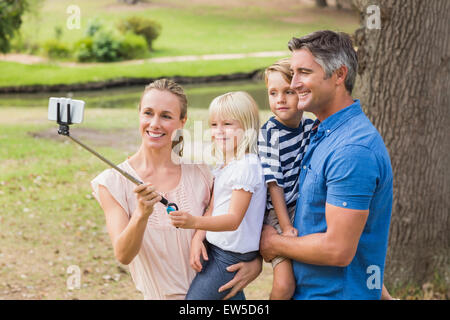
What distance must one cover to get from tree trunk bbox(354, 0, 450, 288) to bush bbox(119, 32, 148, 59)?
2649cm

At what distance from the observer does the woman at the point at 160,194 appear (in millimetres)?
2541

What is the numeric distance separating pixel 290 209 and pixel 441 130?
9.50ft

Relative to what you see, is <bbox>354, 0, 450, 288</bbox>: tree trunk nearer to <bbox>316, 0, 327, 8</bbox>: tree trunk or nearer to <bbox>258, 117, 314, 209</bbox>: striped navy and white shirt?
<bbox>258, 117, 314, 209</bbox>: striped navy and white shirt

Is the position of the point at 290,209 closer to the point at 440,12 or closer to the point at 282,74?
the point at 282,74

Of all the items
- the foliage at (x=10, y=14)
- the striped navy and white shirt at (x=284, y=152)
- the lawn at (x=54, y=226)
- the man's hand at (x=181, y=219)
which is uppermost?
the foliage at (x=10, y=14)

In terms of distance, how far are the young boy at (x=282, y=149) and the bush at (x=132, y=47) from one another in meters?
28.5

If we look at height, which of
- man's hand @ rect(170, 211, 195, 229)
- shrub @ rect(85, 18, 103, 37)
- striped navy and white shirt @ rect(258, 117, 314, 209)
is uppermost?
shrub @ rect(85, 18, 103, 37)

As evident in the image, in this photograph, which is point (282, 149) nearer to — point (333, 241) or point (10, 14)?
point (333, 241)

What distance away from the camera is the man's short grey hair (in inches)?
89.3

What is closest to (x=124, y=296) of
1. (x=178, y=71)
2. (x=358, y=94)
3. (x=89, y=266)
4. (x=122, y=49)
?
(x=89, y=266)

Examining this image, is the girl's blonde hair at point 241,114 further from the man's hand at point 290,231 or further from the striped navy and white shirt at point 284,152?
the man's hand at point 290,231

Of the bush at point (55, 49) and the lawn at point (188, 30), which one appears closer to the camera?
the lawn at point (188, 30)

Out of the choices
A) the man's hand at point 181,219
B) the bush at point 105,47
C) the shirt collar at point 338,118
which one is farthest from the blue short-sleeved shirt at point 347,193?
the bush at point 105,47

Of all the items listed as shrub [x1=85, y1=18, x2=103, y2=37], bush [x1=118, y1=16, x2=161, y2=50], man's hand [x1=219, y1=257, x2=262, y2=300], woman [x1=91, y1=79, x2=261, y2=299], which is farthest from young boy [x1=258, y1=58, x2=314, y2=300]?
bush [x1=118, y1=16, x2=161, y2=50]
